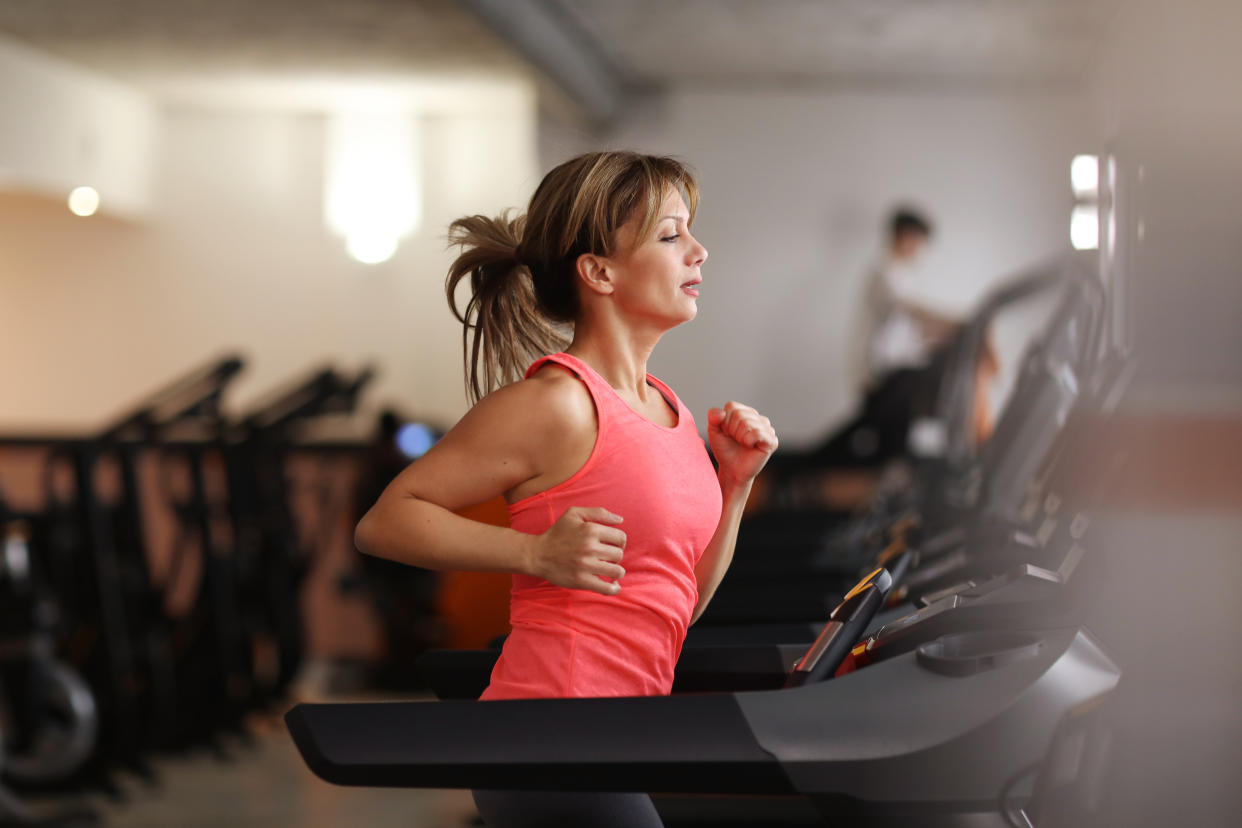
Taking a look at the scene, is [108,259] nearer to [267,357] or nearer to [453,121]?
[267,357]

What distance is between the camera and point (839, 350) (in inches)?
254

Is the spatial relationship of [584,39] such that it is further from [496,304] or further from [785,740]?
[785,740]

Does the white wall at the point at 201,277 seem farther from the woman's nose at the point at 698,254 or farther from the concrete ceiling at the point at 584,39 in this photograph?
the woman's nose at the point at 698,254

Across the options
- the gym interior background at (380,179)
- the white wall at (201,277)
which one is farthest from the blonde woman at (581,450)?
the white wall at (201,277)

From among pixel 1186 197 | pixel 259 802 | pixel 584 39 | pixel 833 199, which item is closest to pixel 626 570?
pixel 1186 197

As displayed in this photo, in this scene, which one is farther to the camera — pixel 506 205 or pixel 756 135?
pixel 756 135

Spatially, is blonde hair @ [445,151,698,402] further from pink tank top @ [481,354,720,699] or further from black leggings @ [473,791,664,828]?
black leggings @ [473,791,664,828]

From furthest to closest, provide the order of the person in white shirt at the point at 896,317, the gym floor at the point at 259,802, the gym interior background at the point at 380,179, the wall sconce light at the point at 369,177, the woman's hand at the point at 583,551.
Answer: the wall sconce light at the point at 369,177
the person in white shirt at the point at 896,317
the gym interior background at the point at 380,179
the gym floor at the point at 259,802
the woman's hand at the point at 583,551

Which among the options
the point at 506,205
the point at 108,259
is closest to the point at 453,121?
the point at 108,259

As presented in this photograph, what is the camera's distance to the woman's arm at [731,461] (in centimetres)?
85

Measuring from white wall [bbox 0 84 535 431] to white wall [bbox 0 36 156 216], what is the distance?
0.17m

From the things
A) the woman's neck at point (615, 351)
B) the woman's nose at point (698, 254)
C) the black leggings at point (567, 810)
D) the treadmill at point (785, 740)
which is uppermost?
the woman's nose at point (698, 254)

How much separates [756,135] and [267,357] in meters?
2.83

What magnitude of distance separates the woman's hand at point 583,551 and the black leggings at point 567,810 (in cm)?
20
